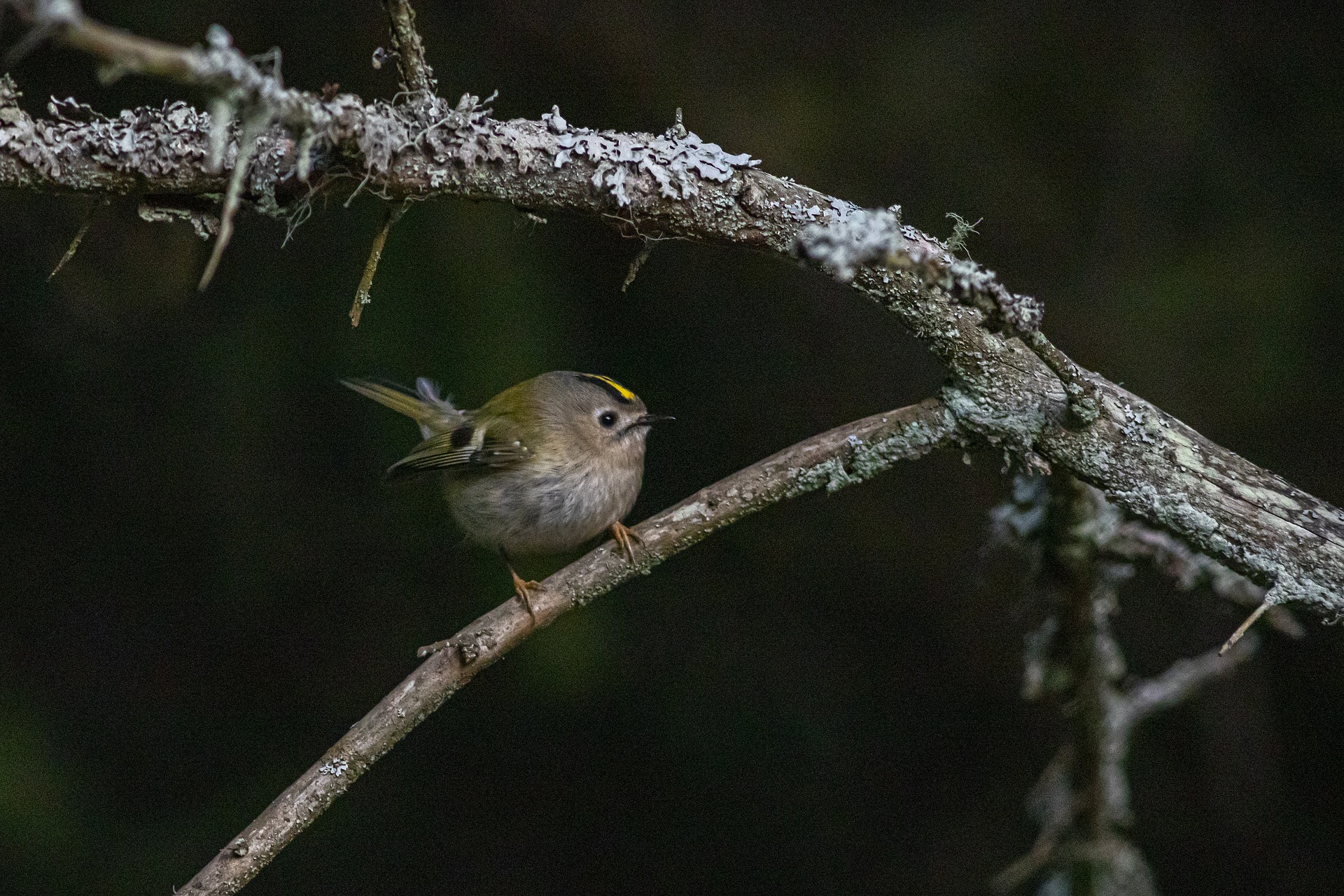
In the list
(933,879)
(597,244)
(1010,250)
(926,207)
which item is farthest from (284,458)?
(933,879)

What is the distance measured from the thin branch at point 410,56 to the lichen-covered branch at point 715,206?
0.11ft

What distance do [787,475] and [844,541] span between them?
1.47 meters

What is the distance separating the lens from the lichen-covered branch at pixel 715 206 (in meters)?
1.49

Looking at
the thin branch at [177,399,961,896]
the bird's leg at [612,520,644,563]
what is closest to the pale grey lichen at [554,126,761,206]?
the thin branch at [177,399,961,896]

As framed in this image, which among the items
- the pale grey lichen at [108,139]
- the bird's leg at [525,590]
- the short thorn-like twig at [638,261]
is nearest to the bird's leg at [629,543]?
the bird's leg at [525,590]

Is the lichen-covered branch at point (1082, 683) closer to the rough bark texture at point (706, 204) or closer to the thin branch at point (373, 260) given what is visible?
the rough bark texture at point (706, 204)

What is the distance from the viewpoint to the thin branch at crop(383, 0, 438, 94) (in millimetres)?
1512

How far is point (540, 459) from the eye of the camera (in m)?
2.77

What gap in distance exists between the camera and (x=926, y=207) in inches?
120

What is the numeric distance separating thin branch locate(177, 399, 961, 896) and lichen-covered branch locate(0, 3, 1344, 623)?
0.12 meters

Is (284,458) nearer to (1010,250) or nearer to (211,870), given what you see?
(211,870)

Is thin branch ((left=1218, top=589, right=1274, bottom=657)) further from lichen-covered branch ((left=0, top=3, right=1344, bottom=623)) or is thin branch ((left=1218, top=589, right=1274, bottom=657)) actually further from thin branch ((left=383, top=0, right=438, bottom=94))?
thin branch ((left=383, top=0, right=438, bottom=94))

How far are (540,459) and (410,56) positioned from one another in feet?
4.38

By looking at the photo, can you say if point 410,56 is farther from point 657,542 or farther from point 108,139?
point 657,542
